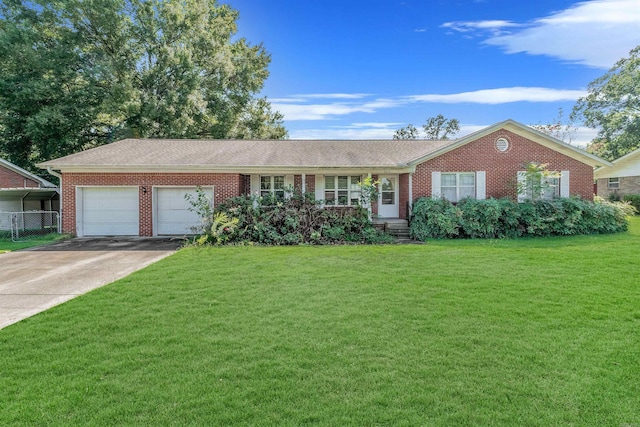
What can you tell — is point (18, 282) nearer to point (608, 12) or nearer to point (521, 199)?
point (521, 199)

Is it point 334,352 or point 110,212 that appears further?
point 110,212

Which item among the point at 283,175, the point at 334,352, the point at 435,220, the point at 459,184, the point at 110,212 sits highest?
the point at 283,175

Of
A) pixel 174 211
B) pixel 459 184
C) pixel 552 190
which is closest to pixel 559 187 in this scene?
pixel 552 190

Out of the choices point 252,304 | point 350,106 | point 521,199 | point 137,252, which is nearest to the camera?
point 252,304

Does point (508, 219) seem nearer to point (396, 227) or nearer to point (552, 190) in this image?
point (552, 190)

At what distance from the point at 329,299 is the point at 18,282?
6175 millimetres

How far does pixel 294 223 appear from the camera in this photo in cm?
1212

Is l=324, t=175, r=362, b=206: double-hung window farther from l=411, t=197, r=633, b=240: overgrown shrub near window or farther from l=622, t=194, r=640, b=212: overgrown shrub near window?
l=622, t=194, r=640, b=212: overgrown shrub near window

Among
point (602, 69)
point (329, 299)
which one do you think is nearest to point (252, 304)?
point (329, 299)

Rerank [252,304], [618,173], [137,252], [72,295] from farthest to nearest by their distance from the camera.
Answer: [618,173]
[137,252]
[72,295]
[252,304]

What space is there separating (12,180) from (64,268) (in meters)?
12.7

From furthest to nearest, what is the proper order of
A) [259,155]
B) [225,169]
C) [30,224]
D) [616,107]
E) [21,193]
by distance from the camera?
[616,107], [30,224], [259,155], [21,193], [225,169]

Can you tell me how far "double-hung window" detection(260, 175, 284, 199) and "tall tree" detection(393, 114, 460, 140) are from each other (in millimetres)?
33474

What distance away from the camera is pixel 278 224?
12.4 meters
